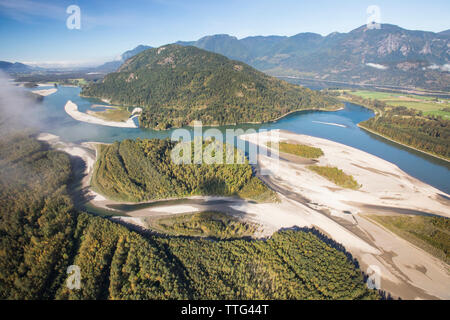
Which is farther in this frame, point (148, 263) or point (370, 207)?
point (370, 207)

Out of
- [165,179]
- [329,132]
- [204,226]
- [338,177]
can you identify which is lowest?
[204,226]

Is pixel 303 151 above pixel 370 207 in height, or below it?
above

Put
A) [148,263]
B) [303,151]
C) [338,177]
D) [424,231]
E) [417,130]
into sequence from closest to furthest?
[148,263]
[424,231]
[338,177]
[303,151]
[417,130]

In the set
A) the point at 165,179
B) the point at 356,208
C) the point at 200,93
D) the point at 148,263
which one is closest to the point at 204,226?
the point at 148,263

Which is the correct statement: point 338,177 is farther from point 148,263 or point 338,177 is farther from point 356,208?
point 148,263

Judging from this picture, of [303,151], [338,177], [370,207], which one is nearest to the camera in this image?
[370,207]

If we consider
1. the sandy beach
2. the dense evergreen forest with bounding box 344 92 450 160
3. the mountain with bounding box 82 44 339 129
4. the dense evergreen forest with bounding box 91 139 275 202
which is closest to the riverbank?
the sandy beach
